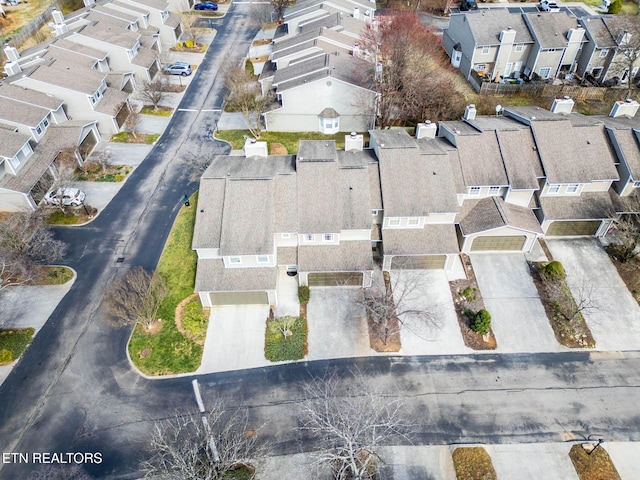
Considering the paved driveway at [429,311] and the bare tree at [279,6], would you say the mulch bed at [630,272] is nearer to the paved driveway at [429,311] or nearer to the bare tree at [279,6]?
the paved driveway at [429,311]

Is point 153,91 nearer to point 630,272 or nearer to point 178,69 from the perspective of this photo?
point 178,69

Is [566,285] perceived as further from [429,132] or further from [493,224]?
[429,132]

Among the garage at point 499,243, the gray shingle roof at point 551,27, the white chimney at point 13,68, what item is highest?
the gray shingle roof at point 551,27

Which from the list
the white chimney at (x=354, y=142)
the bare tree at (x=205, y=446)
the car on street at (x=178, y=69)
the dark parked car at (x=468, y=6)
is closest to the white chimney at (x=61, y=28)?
the car on street at (x=178, y=69)

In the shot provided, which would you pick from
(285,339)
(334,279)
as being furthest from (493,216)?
(285,339)

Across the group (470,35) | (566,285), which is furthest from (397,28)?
(566,285)

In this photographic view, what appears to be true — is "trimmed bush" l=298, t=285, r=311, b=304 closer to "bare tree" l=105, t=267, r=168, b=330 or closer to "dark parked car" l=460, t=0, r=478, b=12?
"bare tree" l=105, t=267, r=168, b=330
